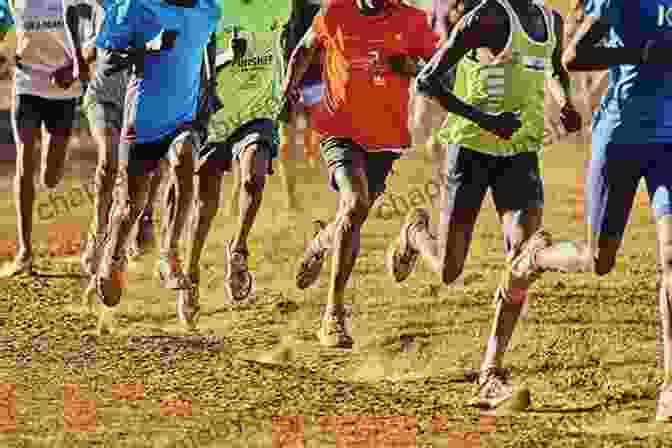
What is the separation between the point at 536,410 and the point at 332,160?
82.5 inches

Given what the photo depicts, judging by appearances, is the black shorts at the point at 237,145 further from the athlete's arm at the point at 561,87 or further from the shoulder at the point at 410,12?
the athlete's arm at the point at 561,87

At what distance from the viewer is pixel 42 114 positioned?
13.0 m

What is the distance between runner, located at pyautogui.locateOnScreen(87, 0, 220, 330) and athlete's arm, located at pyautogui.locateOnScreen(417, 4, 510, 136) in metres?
1.85

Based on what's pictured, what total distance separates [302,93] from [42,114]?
2060mm

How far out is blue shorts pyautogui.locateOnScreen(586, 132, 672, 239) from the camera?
857cm

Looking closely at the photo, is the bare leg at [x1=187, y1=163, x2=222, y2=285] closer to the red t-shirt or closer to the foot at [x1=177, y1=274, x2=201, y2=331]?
the foot at [x1=177, y1=274, x2=201, y2=331]

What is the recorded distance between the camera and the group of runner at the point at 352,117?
860cm

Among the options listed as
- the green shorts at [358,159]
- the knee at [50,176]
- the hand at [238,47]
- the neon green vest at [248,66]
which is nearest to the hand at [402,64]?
the green shorts at [358,159]

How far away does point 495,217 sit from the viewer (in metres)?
16.4

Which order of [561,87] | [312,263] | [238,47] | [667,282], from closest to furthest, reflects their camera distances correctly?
[667,282], [561,87], [312,263], [238,47]

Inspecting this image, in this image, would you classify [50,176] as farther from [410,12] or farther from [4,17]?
[410,12]

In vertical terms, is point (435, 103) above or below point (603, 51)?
below

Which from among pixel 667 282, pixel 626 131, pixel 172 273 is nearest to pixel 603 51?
pixel 626 131

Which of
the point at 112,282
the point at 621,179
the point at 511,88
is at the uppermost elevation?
the point at 511,88
